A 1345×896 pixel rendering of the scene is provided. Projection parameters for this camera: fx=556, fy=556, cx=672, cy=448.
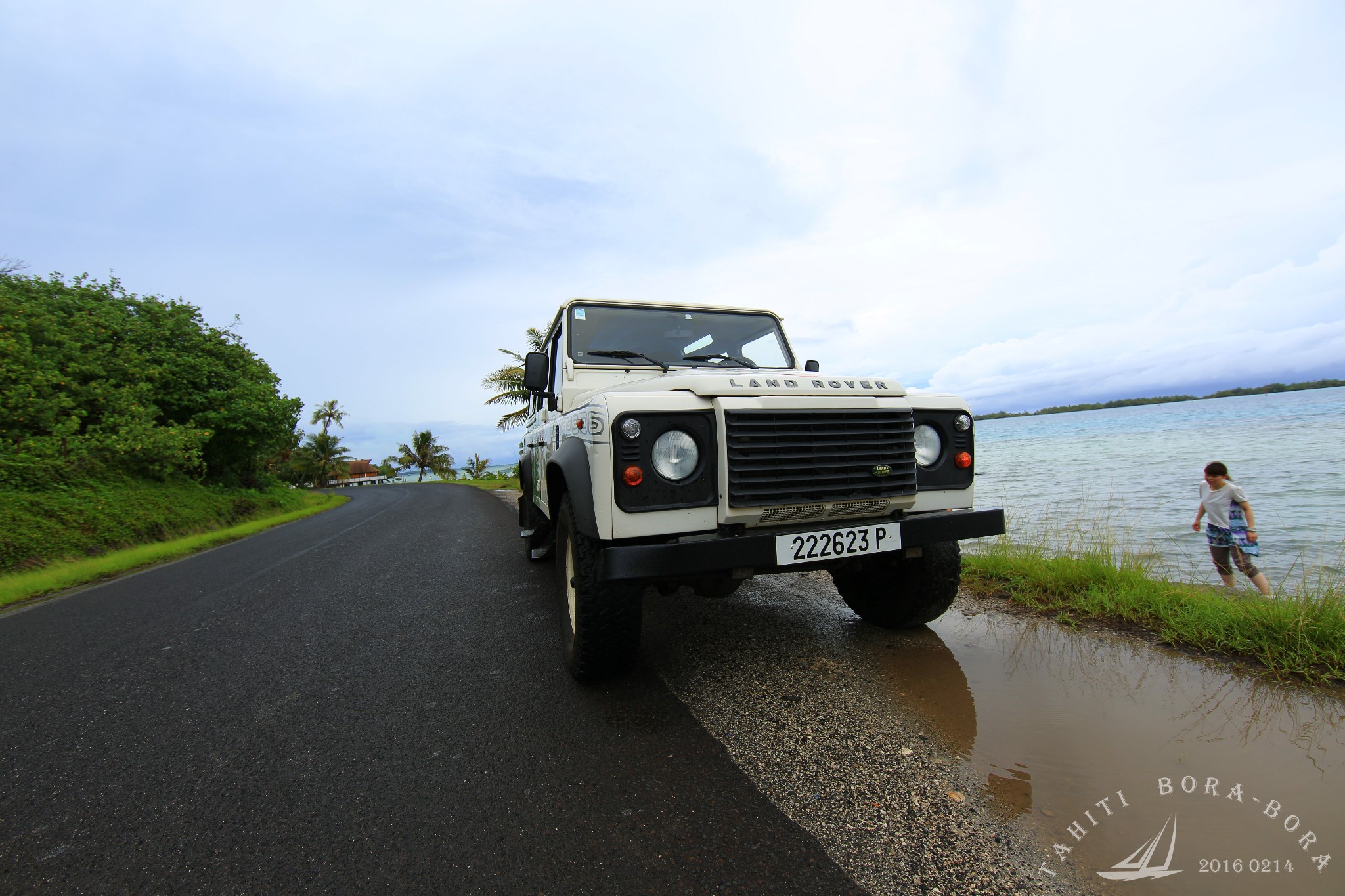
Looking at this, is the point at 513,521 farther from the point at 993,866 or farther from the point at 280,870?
the point at 993,866

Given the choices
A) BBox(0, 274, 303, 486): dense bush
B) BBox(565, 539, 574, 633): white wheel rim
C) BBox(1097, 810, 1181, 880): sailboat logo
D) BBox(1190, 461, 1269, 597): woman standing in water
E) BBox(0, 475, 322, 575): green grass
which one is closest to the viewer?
BBox(1097, 810, 1181, 880): sailboat logo

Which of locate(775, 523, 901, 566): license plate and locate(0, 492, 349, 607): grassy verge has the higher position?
locate(775, 523, 901, 566): license plate

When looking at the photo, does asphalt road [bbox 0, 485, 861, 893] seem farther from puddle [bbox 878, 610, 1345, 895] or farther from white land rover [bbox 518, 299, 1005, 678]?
puddle [bbox 878, 610, 1345, 895]

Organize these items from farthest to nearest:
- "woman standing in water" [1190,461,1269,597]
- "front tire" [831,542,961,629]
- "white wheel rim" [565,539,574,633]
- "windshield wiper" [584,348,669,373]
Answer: "woman standing in water" [1190,461,1269,597] → "windshield wiper" [584,348,669,373] → "front tire" [831,542,961,629] → "white wheel rim" [565,539,574,633]

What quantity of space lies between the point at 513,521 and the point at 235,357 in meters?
11.6

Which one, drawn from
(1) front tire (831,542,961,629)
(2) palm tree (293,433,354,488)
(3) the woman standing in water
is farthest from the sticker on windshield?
(2) palm tree (293,433,354,488)

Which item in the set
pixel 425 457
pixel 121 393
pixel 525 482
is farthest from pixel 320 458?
pixel 525 482

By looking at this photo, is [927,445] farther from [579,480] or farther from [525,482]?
[525,482]

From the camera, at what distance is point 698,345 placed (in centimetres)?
394

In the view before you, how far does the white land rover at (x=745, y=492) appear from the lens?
2.26 meters

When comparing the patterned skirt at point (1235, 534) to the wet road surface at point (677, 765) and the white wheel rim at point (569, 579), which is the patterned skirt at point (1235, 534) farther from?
the white wheel rim at point (569, 579)

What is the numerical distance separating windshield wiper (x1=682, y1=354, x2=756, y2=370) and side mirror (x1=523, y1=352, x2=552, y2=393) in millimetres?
1030

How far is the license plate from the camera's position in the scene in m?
2.28

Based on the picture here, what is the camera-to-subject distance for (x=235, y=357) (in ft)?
52.4
